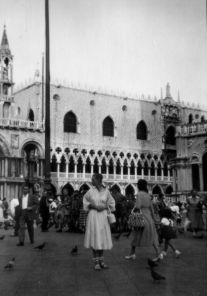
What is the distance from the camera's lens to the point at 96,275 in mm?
6754

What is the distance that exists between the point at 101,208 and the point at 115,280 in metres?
1.33

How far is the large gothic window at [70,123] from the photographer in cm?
3756

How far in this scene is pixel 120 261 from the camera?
8188 mm

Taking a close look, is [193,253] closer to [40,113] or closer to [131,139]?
[40,113]

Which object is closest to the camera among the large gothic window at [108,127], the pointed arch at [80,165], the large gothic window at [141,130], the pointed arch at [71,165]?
the pointed arch at [71,165]

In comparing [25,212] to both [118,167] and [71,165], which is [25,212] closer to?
[71,165]

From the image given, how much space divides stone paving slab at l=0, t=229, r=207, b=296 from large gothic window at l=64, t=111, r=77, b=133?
27.9 meters

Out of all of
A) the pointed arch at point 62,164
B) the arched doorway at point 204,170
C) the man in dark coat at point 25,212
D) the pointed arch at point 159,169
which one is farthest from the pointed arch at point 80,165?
the man in dark coat at point 25,212

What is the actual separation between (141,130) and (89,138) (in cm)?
642

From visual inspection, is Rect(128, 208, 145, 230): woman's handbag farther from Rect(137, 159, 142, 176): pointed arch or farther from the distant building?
Rect(137, 159, 142, 176): pointed arch

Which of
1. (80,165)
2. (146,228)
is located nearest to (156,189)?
(80,165)

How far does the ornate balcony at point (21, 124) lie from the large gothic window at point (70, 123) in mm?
3222

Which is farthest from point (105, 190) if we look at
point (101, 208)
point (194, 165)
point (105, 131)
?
point (105, 131)

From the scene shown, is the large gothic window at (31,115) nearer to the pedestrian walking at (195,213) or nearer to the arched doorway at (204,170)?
the arched doorway at (204,170)
